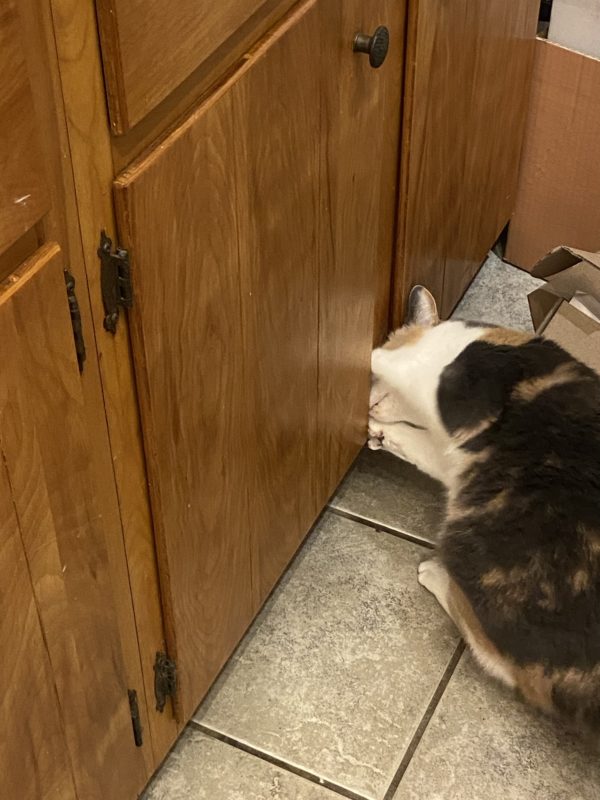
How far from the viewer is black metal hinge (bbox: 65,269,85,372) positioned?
0.87 metres

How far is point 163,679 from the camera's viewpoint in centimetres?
130

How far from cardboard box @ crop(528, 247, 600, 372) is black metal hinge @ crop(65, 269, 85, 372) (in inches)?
39.3

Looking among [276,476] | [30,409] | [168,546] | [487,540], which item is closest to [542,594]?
[487,540]

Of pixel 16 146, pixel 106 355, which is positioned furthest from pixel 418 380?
pixel 16 146

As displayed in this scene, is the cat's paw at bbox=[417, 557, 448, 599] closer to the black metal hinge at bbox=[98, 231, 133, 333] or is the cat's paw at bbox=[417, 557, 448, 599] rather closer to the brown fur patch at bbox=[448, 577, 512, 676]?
the brown fur patch at bbox=[448, 577, 512, 676]

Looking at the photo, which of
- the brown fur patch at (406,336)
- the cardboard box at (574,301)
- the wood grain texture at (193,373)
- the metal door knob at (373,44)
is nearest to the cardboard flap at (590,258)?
the cardboard box at (574,301)

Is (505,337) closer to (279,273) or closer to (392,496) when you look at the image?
(392,496)

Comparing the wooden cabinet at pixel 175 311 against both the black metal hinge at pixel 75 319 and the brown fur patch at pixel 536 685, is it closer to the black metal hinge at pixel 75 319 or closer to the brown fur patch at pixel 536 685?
the black metal hinge at pixel 75 319

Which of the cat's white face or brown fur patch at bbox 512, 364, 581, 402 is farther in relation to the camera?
the cat's white face

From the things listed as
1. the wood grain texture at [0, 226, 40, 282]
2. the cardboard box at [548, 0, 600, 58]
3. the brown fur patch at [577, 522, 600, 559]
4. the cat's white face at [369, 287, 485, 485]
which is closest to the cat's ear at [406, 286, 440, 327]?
the cat's white face at [369, 287, 485, 485]

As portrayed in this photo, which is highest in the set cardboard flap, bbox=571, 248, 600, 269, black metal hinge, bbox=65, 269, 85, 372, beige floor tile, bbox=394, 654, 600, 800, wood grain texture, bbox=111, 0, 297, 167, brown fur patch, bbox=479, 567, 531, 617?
wood grain texture, bbox=111, 0, 297, 167

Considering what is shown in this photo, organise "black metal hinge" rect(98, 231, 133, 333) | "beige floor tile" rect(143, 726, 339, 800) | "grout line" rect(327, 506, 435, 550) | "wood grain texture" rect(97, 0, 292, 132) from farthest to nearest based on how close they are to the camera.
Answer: "grout line" rect(327, 506, 435, 550) → "beige floor tile" rect(143, 726, 339, 800) → "black metal hinge" rect(98, 231, 133, 333) → "wood grain texture" rect(97, 0, 292, 132)

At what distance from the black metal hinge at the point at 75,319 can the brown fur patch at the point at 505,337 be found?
88 centimetres

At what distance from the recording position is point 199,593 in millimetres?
1309
